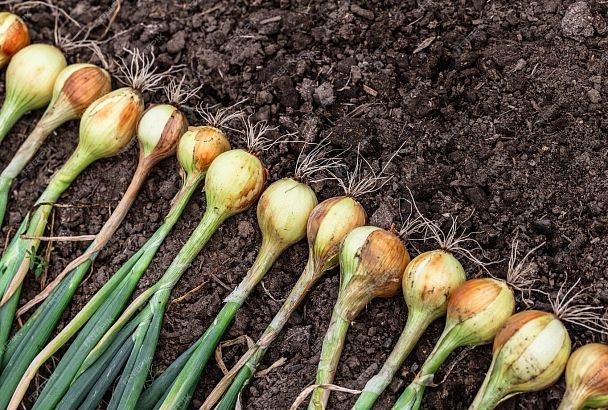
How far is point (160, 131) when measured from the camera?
2.17 metres

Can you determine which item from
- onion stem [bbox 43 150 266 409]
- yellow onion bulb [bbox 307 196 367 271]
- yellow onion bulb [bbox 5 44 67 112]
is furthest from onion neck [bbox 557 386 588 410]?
yellow onion bulb [bbox 5 44 67 112]

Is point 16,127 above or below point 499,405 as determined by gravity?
above

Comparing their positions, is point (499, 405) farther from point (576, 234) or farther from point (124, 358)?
point (124, 358)

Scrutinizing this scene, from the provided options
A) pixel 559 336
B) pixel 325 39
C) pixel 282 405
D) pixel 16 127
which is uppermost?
pixel 325 39

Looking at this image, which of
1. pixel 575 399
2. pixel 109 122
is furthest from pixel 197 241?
pixel 575 399

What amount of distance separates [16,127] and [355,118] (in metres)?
1.07

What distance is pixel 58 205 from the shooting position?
2.20 meters

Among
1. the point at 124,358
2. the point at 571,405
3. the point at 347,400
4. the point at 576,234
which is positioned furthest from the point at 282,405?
the point at 576,234

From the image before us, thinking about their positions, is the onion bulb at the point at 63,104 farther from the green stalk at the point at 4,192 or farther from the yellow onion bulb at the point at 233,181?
the yellow onion bulb at the point at 233,181

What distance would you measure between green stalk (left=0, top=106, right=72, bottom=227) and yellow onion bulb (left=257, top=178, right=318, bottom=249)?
0.72 m

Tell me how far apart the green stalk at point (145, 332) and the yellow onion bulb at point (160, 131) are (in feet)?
0.75

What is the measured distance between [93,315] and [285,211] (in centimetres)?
56

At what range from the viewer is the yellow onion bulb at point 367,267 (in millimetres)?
1875

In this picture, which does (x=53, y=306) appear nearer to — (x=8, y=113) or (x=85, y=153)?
(x=85, y=153)
